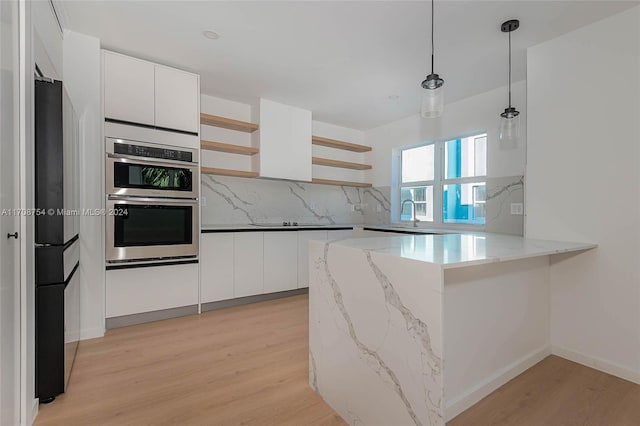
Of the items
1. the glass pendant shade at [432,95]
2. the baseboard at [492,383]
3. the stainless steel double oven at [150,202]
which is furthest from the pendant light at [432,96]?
the stainless steel double oven at [150,202]

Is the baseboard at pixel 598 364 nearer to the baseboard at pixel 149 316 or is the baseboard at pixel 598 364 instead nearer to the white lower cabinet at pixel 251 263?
the white lower cabinet at pixel 251 263

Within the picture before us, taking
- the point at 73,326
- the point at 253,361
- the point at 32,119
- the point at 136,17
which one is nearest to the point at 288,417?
the point at 253,361

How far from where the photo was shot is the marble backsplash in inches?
124

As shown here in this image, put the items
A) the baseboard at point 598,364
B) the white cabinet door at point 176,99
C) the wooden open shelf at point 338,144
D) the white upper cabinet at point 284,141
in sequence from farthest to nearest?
1. the wooden open shelf at point 338,144
2. the white upper cabinet at point 284,141
3. the white cabinet door at point 176,99
4. the baseboard at point 598,364

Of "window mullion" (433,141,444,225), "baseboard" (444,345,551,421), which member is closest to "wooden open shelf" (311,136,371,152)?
"window mullion" (433,141,444,225)

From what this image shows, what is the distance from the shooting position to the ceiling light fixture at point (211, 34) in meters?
2.29

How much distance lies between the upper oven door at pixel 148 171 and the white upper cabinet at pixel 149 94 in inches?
9.8

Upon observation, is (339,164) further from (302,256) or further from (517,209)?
(517,209)

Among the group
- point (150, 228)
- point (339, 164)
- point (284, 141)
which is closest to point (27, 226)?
point (150, 228)

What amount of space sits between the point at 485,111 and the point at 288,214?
8.87ft

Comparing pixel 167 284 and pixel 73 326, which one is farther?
pixel 167 284

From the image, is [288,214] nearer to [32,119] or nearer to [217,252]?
[217,252]

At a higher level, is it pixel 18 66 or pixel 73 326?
pixel 18 66

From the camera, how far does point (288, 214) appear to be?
13.9 feet
